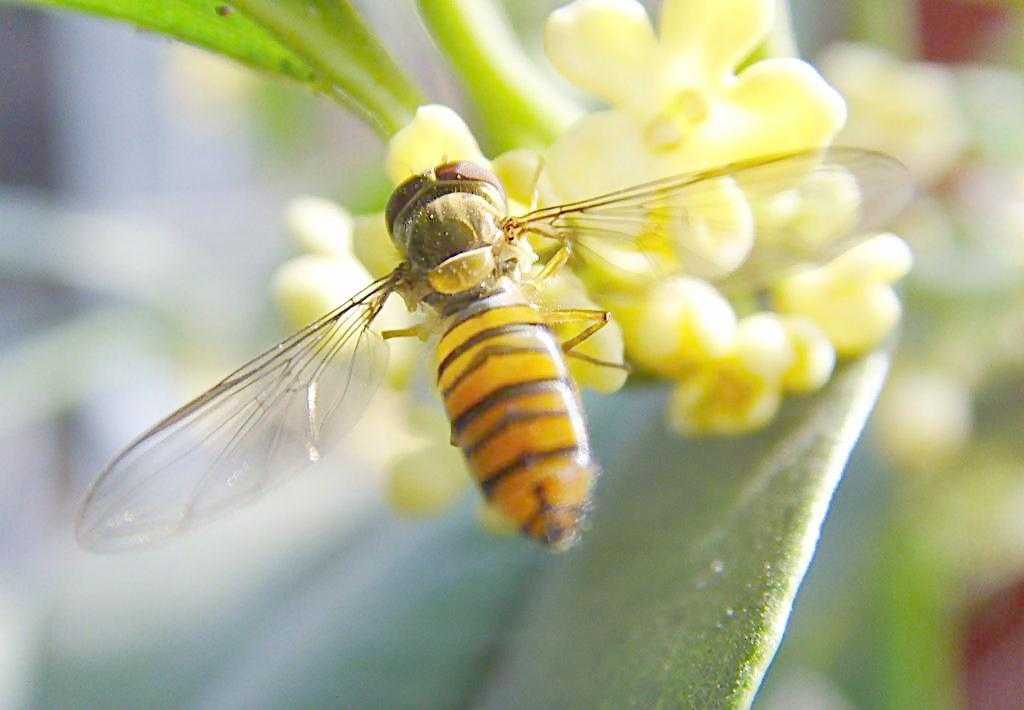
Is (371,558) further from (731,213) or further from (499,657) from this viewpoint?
(731,213)

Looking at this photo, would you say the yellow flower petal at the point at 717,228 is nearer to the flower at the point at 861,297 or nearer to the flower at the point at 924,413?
the flower at the point at 861,297

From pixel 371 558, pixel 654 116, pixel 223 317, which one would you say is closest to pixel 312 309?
pixel 654 116

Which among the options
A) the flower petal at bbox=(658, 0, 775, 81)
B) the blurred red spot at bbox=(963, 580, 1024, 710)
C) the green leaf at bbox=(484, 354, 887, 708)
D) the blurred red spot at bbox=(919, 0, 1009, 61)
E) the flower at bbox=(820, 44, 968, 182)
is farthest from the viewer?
the blurred red spot at bbox=(919, 0, 1009, 61)

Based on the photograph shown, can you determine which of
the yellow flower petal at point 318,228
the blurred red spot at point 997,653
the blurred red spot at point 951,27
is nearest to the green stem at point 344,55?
the yellow flower petal at point 318,228

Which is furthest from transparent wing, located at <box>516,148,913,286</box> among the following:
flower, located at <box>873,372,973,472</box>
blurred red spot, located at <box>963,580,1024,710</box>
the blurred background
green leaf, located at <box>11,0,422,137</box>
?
blurred red spot, located at <box>963,580,1024,710</box>

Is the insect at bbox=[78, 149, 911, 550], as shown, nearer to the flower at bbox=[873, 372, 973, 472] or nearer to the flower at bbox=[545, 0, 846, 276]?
the flower at bbox=[545, 0, 846, 276]

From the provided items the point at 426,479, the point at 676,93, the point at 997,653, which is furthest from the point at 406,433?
the point at 997,653
